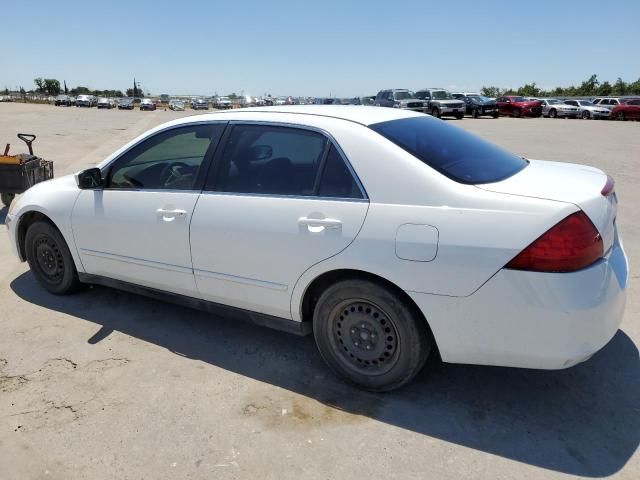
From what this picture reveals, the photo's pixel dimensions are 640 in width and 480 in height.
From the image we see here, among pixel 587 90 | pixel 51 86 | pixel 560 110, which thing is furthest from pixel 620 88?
pixel 51 86

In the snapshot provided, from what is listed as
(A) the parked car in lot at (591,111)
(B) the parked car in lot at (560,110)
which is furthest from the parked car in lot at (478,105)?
(A) the parked car in lot at (591,111)

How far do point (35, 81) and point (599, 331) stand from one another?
13118cm

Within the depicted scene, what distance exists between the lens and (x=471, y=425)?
2.64 metres

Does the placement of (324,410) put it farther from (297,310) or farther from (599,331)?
(599,331)

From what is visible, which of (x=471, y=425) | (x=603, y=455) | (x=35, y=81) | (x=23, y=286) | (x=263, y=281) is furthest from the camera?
(x=35, y=81)

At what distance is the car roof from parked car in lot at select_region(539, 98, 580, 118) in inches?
1479

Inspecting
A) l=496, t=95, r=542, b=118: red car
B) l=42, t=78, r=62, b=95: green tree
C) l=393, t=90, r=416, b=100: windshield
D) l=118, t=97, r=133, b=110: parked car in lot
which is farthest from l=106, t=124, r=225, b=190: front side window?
l=42, t=78, r=62, b=95: green tree

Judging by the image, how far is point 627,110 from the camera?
3219cm

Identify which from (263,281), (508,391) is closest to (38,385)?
(263,281)

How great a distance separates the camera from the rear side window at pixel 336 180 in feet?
9.13

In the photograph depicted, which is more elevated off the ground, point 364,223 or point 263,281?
point 364,223

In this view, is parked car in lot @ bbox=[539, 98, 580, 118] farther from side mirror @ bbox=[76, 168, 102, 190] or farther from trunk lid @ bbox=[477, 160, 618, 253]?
side mirror @ bbox=[76, 168, 102, 190]

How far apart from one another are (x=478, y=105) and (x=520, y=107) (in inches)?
183

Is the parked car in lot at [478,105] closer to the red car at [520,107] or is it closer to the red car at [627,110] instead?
the red car at [520,107]
